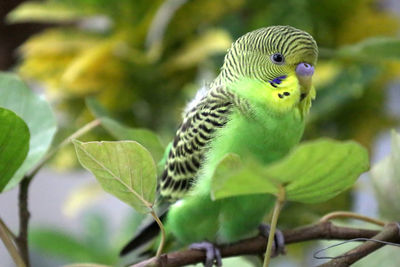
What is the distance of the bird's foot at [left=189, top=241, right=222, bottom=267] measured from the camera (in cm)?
46

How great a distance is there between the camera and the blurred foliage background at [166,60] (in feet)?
2.80

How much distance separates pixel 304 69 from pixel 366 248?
153 mm

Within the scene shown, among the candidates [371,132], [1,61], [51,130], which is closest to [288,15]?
[371,132]

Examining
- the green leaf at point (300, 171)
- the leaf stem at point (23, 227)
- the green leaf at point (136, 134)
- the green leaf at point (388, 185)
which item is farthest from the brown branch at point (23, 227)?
the green leaf at point (388, 185)

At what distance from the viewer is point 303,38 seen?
39 cm

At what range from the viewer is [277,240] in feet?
1.59

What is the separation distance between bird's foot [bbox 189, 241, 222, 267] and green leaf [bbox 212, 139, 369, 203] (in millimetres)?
159

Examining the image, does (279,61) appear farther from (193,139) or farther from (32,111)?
(32,111)

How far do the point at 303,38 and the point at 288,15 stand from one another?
403 millimetres

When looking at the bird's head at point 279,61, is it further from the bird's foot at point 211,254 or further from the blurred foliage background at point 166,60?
the blurred foliage background at point 166,60

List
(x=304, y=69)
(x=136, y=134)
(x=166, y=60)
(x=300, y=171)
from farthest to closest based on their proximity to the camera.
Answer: (x=166, y=60), (x=136, y=134), (x=304, y=69), (x=300, y=171)

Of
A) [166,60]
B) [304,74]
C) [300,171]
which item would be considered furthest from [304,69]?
[166,60]

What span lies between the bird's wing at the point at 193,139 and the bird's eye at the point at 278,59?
7 cm

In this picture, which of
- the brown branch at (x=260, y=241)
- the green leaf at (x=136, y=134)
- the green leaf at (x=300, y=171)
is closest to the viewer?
the green leaf at (x=300, y=171)
